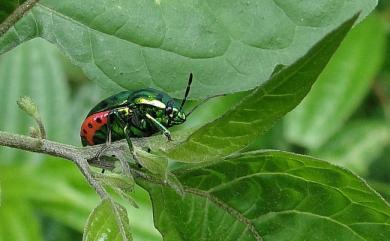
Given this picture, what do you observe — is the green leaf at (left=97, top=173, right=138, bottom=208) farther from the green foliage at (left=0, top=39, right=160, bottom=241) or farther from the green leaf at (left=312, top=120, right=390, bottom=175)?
the green leaf at (left=312, top=120, right=390, bottom=175)

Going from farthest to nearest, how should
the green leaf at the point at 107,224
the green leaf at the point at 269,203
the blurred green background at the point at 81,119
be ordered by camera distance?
the blurred green background at the point at 81,119
the green leaf at the point at 269,203
the green leaf at the point at 107,224

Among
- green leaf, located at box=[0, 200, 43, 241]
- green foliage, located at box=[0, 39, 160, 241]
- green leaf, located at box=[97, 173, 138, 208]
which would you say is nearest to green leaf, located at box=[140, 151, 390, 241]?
green leaf, located at box=[97, 173, 138, 208]

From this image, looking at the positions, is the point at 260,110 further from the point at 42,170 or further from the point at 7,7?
the point at 42,170

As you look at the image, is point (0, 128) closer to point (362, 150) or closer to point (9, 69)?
point (9, 69)

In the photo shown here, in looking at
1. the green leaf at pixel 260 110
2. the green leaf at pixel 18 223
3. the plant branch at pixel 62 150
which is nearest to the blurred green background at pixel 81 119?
the green leaf at pixel 18 223

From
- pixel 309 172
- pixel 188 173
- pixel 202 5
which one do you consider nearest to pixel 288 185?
pixel 309 172

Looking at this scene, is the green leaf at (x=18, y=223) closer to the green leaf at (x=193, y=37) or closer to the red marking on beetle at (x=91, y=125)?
the red marking on beetle at (x=91, y=125)
